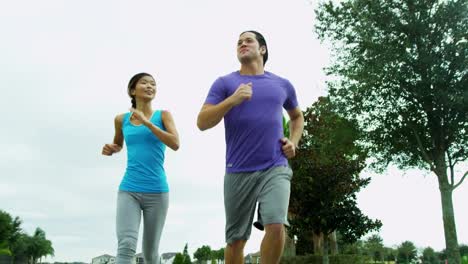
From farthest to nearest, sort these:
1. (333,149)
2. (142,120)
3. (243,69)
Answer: (333,149)
(142,120)
(243,69)

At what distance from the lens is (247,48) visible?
5141 millimetres

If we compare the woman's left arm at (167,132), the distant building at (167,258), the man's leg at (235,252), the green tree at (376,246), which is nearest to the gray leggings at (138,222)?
the woman's left arm at (167,132)

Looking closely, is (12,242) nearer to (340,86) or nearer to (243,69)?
(340,86)

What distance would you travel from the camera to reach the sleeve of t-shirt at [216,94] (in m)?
4.89

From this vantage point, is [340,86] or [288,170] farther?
[340,86]

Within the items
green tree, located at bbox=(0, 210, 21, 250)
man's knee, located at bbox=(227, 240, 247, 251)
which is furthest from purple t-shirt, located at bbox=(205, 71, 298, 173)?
green tree, located at bbox=(0, 210, 21, 250)

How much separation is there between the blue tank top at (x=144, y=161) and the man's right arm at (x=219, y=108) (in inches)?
48.9

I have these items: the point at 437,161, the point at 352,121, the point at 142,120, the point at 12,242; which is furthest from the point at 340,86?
the point at 12,242

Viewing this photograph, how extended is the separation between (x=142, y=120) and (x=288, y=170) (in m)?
1.81

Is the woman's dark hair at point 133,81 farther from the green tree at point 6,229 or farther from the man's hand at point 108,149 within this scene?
the green tree at point 6,229

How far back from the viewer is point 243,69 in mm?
5199

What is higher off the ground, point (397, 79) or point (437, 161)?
point (397, 79)

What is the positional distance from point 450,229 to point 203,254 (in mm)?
149973

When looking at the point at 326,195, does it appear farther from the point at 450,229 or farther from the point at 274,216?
the point at 274,216
